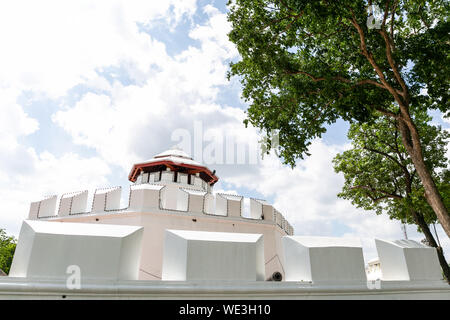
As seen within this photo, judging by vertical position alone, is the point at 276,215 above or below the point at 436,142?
below

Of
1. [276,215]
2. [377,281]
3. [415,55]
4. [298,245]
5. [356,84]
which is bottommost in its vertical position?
[377,281]

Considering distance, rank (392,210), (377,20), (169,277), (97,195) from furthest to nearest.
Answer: (392,210)
(97,195)
(377,20)
(169,277)

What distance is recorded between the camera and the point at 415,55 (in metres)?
9.80

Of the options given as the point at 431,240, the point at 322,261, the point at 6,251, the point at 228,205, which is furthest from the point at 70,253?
the point at 6,251

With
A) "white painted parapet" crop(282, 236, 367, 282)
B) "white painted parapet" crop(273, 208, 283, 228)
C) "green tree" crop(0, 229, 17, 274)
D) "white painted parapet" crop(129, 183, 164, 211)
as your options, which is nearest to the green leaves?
"white painted parapet" crop(273, 208, 283, 228)

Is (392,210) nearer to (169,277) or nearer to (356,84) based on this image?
(356,84)

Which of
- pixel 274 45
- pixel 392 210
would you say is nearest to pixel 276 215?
pixel 274 45

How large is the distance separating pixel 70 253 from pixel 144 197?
747 centimetres

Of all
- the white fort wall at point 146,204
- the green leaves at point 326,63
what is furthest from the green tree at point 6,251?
the green leaves at point 326,63

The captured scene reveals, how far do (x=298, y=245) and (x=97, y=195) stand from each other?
9.32 m

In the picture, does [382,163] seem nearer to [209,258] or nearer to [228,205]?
[228,205]

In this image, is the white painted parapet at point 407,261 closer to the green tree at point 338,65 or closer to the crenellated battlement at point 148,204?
the green tree at point 338,65

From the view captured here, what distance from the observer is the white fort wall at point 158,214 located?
10430 millimetres

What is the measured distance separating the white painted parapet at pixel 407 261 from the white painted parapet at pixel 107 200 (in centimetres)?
923
